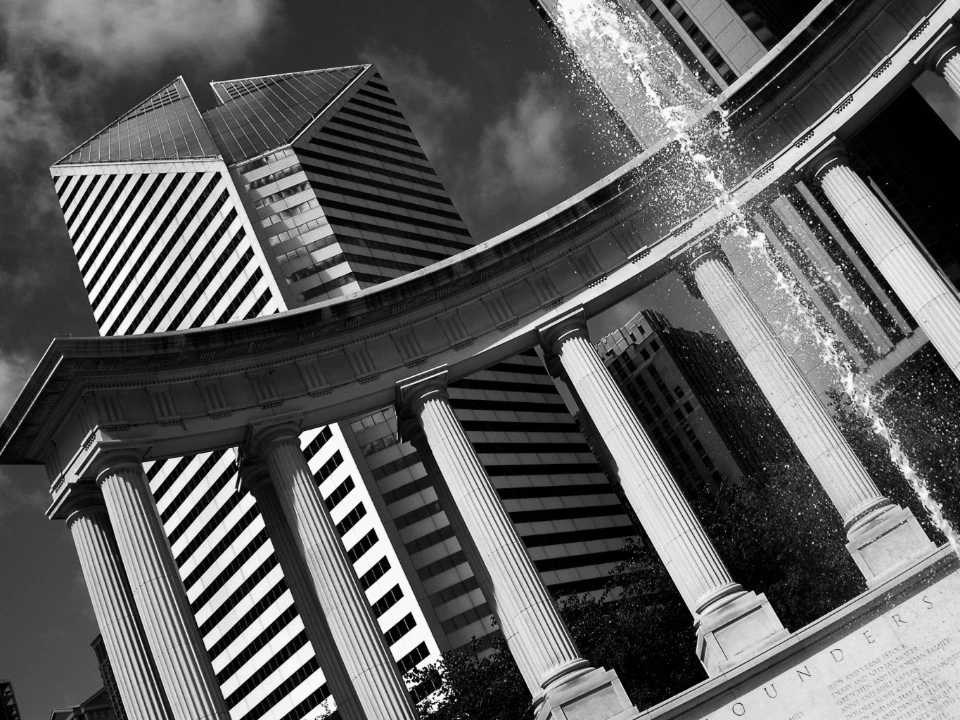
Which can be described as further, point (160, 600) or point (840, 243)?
point (840, 243)

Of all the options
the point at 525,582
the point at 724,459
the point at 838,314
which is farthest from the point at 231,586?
the point at 525,582

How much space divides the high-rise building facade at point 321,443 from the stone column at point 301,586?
10400 centimetres

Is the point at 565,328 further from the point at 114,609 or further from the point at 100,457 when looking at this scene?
the point at 114,609

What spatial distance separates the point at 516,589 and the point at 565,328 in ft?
40.0

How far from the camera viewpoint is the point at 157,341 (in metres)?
39.9

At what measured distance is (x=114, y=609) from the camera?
36.7m

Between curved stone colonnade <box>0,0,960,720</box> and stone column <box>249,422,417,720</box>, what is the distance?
90 mm

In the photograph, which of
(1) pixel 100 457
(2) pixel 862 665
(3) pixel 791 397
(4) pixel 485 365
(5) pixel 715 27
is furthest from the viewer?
(5) pixel 715 27

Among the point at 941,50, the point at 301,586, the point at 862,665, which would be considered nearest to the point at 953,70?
the point at 941,50

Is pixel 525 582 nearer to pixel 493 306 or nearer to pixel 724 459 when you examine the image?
pixel 493 306

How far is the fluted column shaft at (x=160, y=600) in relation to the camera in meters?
34.8

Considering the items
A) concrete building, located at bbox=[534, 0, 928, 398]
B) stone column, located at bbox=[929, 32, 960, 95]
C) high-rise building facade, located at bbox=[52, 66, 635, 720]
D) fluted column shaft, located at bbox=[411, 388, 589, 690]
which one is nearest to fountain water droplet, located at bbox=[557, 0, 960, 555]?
concrete building, located at bbox=[534, 0, 928, 398]

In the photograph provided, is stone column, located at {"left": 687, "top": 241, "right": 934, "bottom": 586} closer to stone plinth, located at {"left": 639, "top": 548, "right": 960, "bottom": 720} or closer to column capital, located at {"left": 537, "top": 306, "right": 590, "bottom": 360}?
stone plinth, located at {"left": 639, "top": 548, "right": 960, "bottom": 720}

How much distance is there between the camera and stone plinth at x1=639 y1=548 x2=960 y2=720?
33844 millimetres
